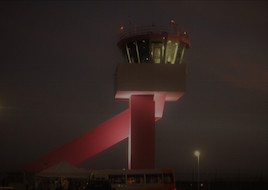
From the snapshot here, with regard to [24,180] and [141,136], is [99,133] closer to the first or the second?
[141,136]

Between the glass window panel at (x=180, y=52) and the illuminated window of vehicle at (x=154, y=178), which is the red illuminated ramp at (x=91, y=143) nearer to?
the glass window panel at (x=180, y=52)

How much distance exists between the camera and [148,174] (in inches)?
1040

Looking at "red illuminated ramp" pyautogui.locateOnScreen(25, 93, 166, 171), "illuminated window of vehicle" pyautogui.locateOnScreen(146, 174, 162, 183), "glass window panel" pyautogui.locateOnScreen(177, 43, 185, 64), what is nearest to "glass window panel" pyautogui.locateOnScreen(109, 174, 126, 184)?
"illuminated window of vehicle" pyautogui.locateOnScreen(146, 174, 162, 183)

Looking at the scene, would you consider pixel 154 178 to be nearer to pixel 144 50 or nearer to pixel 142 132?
pixel 142 132

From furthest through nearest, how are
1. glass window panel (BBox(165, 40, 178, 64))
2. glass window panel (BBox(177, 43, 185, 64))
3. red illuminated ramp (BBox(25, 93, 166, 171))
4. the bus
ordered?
red illuminated ramp (BBox(25, 93, 166, 171)) → glass window panel (BBox(177, 43, 185, 64)) → glass window panel (BBox(165, 40, 178, 64)) → the bus

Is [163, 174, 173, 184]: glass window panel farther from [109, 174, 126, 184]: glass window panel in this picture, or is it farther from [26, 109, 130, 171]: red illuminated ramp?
[26, 109, 130, 171]: red illuminated ramp

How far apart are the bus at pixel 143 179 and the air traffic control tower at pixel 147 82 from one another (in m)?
2.14

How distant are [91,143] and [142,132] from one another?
15.0ft

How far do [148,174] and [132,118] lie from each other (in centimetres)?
440

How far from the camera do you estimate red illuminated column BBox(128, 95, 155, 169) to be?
28734mm

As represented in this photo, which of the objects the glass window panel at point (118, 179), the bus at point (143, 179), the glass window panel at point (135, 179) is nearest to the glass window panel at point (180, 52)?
the bus at point (143, 179)

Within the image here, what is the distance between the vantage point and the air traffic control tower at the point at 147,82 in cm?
2892

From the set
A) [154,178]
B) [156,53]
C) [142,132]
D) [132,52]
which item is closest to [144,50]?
[156,53]

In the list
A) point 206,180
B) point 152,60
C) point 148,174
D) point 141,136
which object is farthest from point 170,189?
point 206,180
